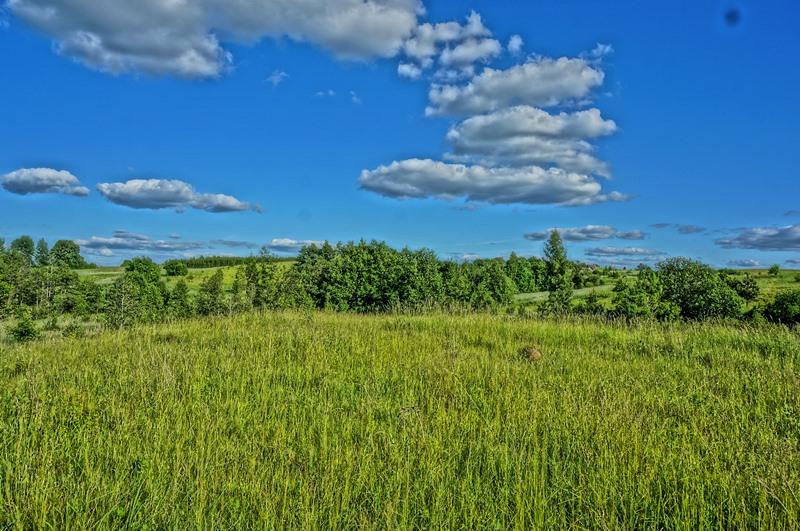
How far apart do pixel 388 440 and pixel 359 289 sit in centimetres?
3809

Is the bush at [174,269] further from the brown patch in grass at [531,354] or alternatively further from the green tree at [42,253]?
the brown patch in grass at [531,354]

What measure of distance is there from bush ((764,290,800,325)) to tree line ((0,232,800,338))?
0.06 metres

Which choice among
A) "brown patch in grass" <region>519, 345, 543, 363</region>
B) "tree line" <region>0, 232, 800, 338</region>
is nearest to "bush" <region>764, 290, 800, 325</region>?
"tree line" <region>0, 232, 800, 338</region>

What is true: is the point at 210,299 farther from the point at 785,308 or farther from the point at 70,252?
the point at 70,252

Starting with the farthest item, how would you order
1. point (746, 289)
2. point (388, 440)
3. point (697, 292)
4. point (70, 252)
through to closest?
point (70, 252) < point (746, 289) < point (697, 292) < point (388, 440)

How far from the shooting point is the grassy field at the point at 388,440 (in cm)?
304

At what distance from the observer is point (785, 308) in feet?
96.2

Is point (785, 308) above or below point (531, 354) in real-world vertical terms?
above

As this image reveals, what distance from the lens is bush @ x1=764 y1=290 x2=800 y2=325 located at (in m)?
28.9

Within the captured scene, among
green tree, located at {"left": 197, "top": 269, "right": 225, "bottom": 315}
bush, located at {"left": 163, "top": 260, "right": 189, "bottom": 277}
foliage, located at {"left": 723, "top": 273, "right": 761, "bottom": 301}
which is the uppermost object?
bush, located at {"left": 163, "top": 260, "right": 189, "bottom": 277}

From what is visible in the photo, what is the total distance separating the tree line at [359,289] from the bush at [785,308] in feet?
0.20

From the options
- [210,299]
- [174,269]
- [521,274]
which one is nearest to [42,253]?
[174,269]

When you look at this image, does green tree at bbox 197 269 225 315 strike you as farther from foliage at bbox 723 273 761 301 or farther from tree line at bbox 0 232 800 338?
foliage at bbox 723 273 761 301

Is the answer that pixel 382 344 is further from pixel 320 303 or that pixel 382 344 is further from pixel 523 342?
pixel 320 303
